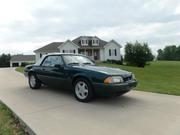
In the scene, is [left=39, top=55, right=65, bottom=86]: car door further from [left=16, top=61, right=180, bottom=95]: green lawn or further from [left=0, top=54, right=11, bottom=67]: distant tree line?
[left=0, top=54, right=11, bottom=67]: distant tree line

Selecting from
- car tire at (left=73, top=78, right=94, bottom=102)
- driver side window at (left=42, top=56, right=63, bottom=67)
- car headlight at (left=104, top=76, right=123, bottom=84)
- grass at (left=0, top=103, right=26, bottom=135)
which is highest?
driver side window at (left=42, top=56, right=63, bottom=67)

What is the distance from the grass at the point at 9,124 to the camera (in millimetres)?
3889

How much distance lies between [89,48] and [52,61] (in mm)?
33673

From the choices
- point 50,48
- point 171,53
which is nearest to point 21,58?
point 50,48

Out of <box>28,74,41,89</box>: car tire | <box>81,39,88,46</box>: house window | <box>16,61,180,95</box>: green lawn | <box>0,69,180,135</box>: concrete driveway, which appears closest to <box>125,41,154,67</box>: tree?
<box>81,39,88,46</box>: house window

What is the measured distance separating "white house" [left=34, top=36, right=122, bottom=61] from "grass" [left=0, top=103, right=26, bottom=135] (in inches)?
1316

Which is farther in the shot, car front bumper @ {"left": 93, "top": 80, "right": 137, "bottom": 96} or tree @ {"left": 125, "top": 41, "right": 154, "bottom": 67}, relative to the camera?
tree @ {"left": 125, "top": 41, "right": 154, "bottom": 67}

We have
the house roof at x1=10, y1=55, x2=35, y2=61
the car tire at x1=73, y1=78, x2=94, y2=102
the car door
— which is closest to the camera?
the car tire at x1=73, y1=78, x2=94, y2=102

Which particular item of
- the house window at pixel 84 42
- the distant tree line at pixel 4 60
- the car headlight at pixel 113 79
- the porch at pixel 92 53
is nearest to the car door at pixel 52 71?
the car headlight at pixel 113 79

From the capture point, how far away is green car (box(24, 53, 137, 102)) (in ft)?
17.0

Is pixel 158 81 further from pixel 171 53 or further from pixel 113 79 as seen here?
pixel 171 53

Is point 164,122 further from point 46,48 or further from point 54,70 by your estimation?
point 46,48

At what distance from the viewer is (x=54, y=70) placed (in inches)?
255

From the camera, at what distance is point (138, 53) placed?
34.5 meters
